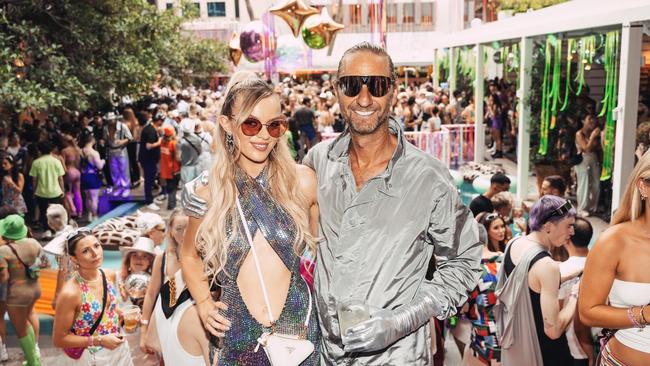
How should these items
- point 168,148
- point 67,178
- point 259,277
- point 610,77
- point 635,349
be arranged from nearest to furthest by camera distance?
point 259,277 < point 635,349 < point 610,77 < point 67,178 < point 168,148

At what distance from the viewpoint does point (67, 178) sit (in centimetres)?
1017

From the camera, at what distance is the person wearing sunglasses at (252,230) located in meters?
2.24

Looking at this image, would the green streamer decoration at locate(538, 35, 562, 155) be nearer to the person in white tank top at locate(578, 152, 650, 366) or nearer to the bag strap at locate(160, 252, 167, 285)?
the person in white tank top at locate(578, 152, 650, 366)

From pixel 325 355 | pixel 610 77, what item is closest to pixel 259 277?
pixel 325 355

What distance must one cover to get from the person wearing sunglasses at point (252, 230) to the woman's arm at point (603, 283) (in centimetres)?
129

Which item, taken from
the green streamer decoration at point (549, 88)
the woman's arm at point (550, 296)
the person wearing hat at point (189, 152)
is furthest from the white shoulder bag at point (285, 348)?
the green streamer decoration at point (549, 88)

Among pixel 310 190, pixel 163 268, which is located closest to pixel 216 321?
pixel 310 190

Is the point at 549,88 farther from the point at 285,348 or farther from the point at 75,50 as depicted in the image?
the point at 285,348

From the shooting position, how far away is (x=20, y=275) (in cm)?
522

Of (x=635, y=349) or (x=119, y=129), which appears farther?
(x=119, y=129)

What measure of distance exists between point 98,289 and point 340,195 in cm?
225

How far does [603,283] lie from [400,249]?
48.4 inches

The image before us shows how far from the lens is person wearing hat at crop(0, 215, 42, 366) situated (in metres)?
5.08

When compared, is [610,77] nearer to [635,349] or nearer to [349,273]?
[635,349]
